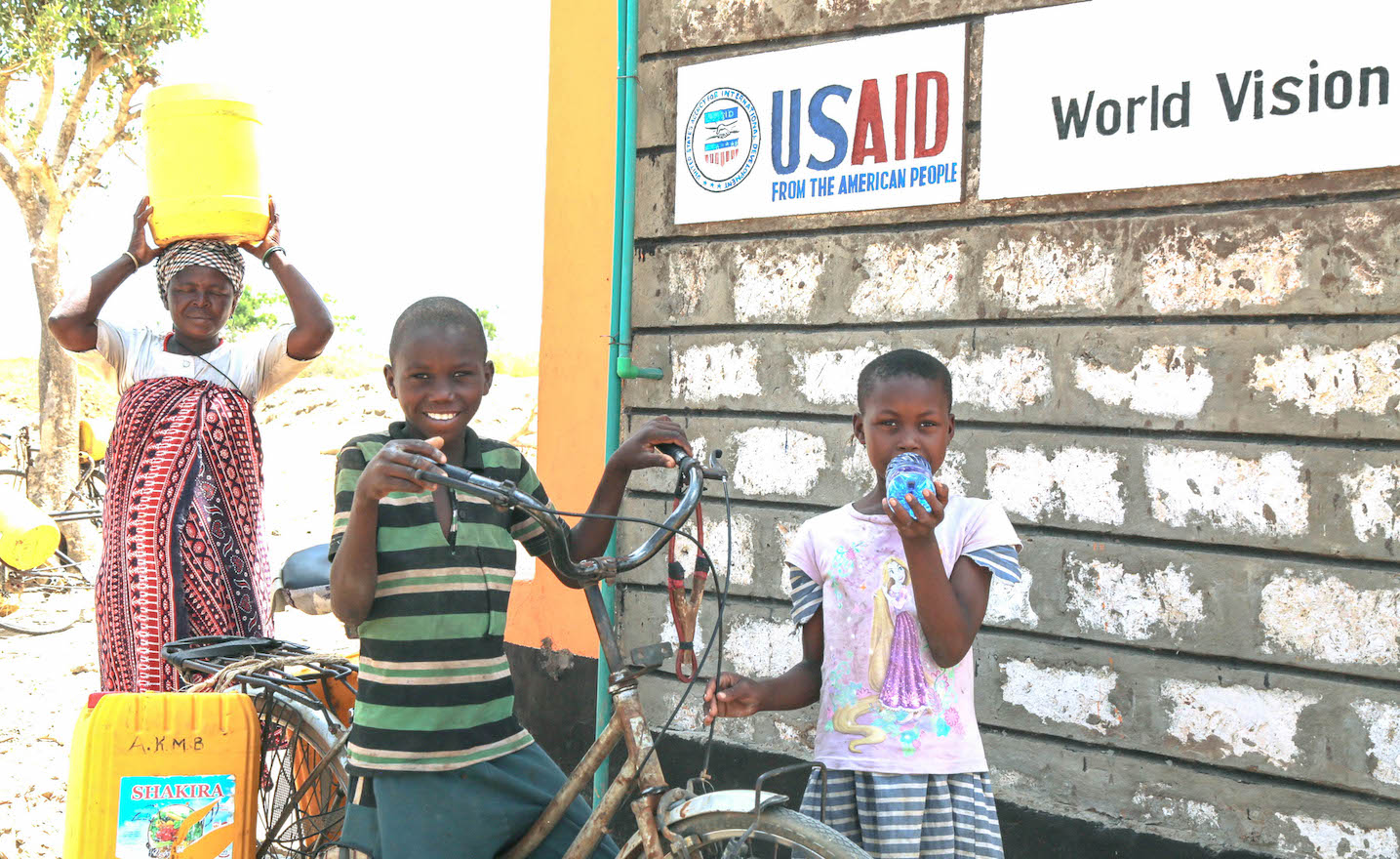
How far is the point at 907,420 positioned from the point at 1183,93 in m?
1.48

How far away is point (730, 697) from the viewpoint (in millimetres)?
2117

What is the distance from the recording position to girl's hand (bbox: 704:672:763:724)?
2.11m

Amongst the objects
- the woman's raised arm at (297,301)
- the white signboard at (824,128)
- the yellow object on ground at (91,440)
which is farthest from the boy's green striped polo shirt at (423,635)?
the yellow object on ground at (91,440)

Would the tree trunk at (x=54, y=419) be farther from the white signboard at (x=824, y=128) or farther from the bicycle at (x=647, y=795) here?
the bicycle at (x=647, y=795)

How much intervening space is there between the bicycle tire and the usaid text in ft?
6.99

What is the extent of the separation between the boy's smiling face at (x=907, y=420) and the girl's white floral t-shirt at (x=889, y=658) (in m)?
0.14

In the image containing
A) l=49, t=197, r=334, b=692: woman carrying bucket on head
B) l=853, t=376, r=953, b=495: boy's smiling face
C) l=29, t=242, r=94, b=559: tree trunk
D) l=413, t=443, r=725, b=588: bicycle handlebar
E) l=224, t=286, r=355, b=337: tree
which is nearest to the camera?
l=413, t=443, r=725, b=588: bicycle handlebar

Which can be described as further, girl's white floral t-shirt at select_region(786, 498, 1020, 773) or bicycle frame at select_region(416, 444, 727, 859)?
girl's white floral t-shirt at select_region(786, 498, 1020, 773)

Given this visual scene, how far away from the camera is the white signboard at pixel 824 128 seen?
3.51m

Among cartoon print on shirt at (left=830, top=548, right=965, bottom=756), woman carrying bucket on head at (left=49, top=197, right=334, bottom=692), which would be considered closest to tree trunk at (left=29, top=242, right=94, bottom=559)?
woman carrying bucket on head at (left=49, top=197, right=334, bottom=692)

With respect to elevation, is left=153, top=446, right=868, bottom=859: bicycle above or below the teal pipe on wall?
below

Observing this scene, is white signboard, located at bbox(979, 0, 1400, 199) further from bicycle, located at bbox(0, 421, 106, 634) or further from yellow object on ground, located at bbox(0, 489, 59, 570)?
yellow object on ground, located at bbox(0, 489, 59, 570)

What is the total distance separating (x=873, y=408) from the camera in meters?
2.28

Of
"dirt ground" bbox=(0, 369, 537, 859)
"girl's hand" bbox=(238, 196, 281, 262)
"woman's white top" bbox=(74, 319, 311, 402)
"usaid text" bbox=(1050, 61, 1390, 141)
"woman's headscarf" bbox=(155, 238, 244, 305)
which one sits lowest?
"dirt ground" bbox=(0, 369, 537, 859)
